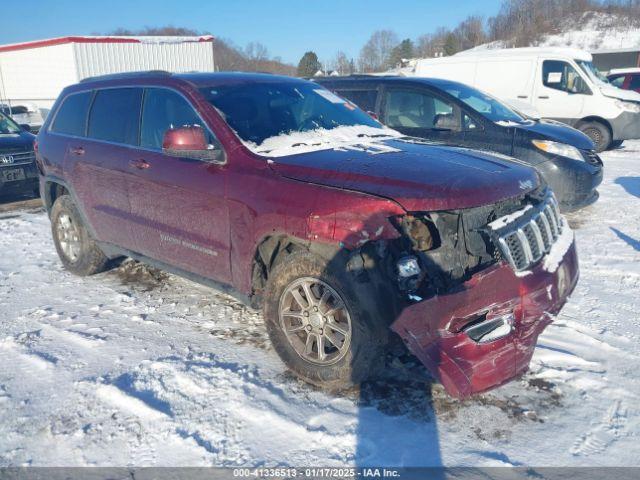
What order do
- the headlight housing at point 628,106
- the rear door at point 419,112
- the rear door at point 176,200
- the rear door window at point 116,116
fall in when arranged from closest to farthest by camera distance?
the rear door at point 176,200 → the rear door window at point 116,116 → the rear door at point 419,112 → the headlight housing at point 628,106

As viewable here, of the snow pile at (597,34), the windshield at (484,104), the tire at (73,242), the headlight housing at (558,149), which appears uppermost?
the snow pile at (597,34)

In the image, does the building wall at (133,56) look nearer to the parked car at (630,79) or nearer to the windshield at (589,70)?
the parked car at (630,79)

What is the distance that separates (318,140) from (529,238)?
5.12ft

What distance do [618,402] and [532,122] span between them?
4.84 metres

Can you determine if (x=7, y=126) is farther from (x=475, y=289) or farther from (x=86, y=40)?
(x=86, y=40)

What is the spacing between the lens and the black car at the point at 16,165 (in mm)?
8125

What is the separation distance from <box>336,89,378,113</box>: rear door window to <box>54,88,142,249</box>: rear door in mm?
3563

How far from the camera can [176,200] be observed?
12.3 ft

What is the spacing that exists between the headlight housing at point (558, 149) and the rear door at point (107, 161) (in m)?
4.56

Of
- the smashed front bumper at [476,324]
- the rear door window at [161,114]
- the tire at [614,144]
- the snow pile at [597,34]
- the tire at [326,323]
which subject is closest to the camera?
the smashed front bumper at [476,324]

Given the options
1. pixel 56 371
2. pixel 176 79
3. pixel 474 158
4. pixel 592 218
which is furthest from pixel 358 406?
pixel 592 218

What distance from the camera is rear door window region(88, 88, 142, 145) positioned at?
166 inches

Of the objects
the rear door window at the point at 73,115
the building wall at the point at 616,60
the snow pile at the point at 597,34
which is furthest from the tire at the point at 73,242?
the snow pile at the point at 597,34

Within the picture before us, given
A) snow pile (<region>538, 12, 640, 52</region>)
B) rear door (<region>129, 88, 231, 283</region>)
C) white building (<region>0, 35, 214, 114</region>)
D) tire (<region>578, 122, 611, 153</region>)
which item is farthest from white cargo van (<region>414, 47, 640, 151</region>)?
snow pile (<region>538, 12, 640, 52</region>)
